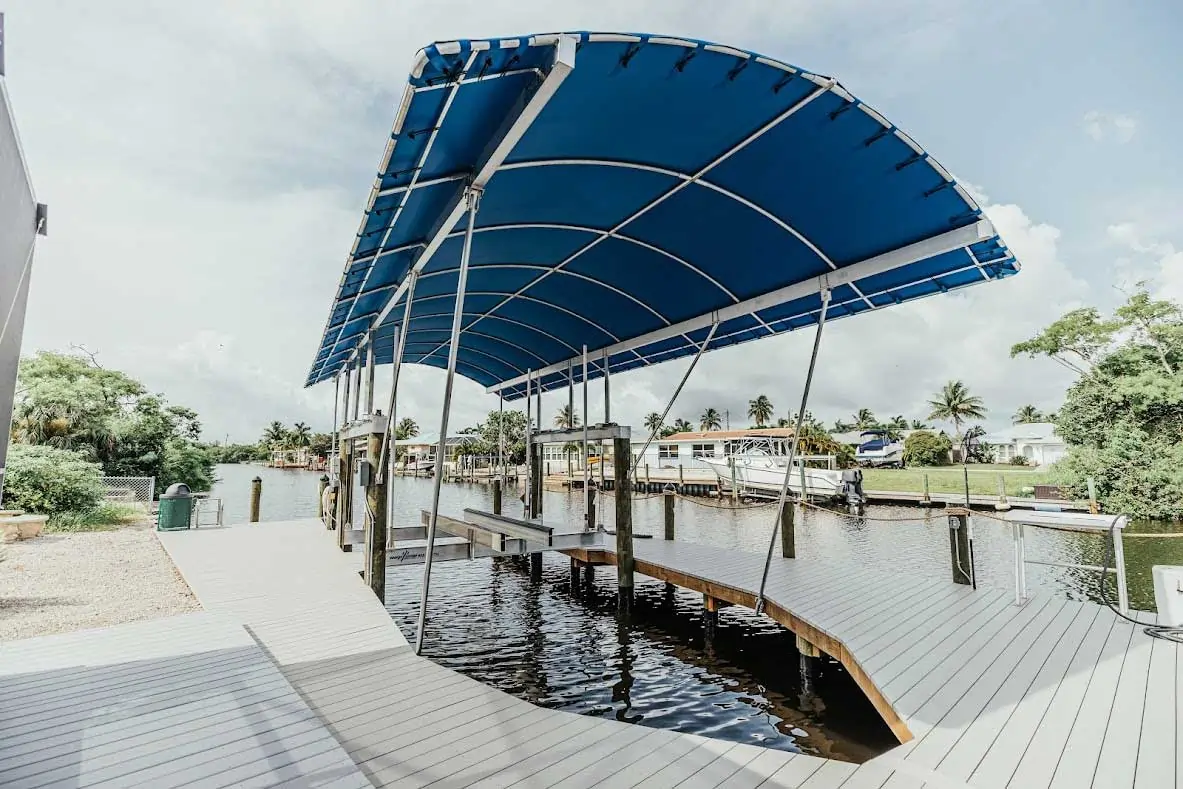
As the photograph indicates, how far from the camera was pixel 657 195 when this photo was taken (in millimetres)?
5902

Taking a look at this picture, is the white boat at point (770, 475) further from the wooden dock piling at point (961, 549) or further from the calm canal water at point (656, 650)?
the wooden dock piling at point (961, 549)

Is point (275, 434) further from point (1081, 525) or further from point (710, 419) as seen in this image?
point (1081, 525)

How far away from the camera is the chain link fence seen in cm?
1725

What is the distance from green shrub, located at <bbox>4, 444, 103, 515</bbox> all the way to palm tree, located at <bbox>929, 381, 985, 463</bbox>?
78543 mm

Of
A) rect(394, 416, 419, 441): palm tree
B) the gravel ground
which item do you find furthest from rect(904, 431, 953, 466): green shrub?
rect(394, 416, 419, 441): palm tree

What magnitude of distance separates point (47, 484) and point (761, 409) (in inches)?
3239

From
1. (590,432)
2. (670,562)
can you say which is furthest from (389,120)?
(670,562)

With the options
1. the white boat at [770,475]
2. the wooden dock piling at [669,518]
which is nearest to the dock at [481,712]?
the wooden dock piling at [669,518]

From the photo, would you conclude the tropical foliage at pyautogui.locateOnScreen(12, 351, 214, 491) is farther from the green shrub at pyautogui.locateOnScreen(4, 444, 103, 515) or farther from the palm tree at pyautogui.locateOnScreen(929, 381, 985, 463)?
the palm tree at pyautogui.locateOnScreen(929, 381, 985, 463)

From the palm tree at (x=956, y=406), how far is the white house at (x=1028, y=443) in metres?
5.73

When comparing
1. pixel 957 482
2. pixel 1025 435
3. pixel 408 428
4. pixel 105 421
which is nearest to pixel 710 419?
pixel 1025 435

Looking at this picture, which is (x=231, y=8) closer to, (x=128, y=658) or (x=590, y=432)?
(x=128, y=658)

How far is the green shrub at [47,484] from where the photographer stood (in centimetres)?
1421

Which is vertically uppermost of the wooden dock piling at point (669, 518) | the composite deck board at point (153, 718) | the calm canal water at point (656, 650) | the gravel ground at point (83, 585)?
the wooden dock piling at point (669, 518)
